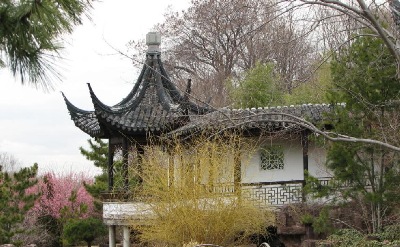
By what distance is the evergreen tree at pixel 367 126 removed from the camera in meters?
11.9

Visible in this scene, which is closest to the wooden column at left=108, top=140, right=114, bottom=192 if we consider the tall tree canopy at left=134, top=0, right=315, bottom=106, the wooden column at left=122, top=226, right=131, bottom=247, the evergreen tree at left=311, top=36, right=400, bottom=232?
the wooden column at left=122, top=226, right=131, bottom=247

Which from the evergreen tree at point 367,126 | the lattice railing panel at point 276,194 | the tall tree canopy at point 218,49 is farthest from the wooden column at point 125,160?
the tall tree canopy at point 218,49

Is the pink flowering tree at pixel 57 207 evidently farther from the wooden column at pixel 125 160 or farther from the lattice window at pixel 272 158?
the lattice window at pixel 272 158

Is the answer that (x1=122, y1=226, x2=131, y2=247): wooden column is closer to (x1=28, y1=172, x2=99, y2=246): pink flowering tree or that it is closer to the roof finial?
the roof finial

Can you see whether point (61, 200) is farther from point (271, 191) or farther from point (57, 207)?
point (271, 191)

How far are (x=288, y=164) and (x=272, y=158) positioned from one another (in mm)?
349

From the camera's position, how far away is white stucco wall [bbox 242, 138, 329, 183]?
14.9 m

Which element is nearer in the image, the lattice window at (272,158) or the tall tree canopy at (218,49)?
the lattice window at (272,158)

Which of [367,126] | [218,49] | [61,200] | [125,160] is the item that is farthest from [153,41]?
[61,200]

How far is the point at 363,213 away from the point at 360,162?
822mm

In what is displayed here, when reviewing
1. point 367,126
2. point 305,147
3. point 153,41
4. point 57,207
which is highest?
point 153,41

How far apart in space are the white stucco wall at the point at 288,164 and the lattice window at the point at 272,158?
0.06 meters

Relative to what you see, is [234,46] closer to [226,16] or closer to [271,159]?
[226,16]

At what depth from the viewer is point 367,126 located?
486 inches
